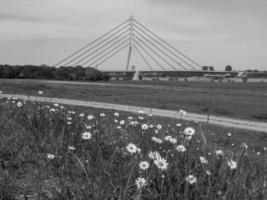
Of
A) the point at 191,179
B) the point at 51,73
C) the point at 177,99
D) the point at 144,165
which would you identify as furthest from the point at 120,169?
the point at 51,73

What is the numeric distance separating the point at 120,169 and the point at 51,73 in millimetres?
78979

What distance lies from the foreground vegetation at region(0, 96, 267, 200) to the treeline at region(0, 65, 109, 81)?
73517mm

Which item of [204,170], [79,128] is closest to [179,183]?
[204,170]

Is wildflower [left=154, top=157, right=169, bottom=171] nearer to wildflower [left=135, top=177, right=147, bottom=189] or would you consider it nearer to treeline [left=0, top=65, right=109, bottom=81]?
wildflower [left=135, top=177, right=147, bottom=189]

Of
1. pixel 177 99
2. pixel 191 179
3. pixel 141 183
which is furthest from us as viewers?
pixel 177 99

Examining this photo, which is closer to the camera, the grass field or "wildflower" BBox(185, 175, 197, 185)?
"wildflower" BBox(185, 175, 197, 185)

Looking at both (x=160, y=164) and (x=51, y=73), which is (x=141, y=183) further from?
(x=51, y=73)

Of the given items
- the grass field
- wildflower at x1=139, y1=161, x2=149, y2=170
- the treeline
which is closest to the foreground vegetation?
wildflower at x1=139, y1=161, x2=149, y2=170

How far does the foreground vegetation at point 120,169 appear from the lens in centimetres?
240

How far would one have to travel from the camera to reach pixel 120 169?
2.65m

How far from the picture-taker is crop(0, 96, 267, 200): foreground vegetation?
2.40 meters

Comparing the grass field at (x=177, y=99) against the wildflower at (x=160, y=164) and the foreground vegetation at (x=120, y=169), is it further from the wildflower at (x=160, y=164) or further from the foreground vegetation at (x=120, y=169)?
the wildflower at (x=160, y=164)

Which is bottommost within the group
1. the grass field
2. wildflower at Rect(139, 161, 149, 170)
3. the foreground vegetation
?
the grass field

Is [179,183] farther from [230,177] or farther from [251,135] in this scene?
[251,135]
